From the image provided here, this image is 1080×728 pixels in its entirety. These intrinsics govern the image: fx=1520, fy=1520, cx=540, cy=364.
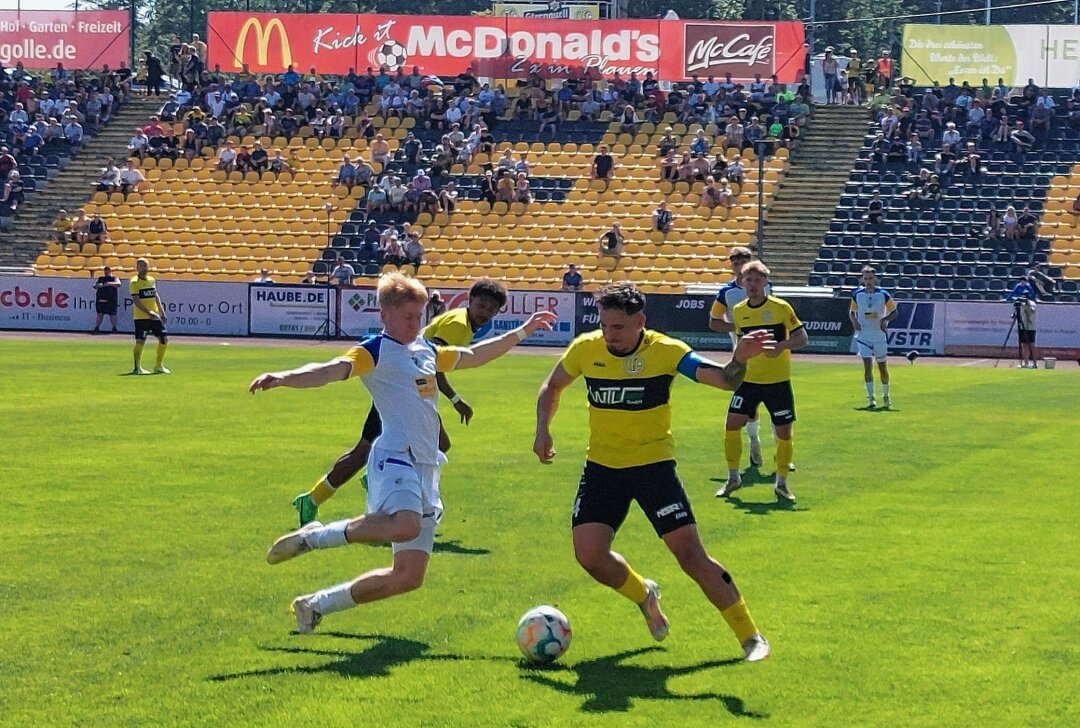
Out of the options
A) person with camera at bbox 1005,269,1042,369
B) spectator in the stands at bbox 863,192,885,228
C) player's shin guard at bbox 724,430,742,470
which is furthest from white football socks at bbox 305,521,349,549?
spectator in the stands at bbox 863,192,885,228

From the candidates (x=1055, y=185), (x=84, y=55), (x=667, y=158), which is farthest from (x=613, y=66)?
(x=84, y=55)

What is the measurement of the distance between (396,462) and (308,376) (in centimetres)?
90

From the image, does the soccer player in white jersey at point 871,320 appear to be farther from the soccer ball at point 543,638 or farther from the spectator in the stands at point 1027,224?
the spectator in the stands at point 1027,224

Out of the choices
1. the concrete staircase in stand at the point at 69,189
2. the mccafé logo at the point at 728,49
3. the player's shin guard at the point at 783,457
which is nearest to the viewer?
the player's shin guard at the point at 783,457

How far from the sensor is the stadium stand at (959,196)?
145ft

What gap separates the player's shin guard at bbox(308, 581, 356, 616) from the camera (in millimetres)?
8742

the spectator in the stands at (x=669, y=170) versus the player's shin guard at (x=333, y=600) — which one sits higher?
the spectator in the stands at (x=669, y=170)

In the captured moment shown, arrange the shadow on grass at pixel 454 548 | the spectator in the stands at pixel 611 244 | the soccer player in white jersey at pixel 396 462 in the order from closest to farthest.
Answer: the soccer player in white jersey at pixel 396 462
the shadow on grass at pixel 454 548
the spectator in the stands at pixel 611 244

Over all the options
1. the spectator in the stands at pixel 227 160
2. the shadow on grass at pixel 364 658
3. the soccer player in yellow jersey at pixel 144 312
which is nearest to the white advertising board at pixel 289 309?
the spectator in the stands at pixel 227 160

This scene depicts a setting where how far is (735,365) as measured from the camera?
26.1 feet

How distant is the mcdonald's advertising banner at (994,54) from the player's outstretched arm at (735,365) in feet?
154

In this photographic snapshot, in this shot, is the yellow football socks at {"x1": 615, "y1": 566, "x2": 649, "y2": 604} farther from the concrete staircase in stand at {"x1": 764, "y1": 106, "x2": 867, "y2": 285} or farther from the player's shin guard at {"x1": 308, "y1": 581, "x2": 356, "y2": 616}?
the concrete staircase in stand at {"x1": 764, "y1": 106, "x2": 867, "y2": 285}

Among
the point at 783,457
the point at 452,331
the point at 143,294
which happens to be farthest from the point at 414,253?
the point at 452,331

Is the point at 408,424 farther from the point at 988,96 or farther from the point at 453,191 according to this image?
the point at 988,96
